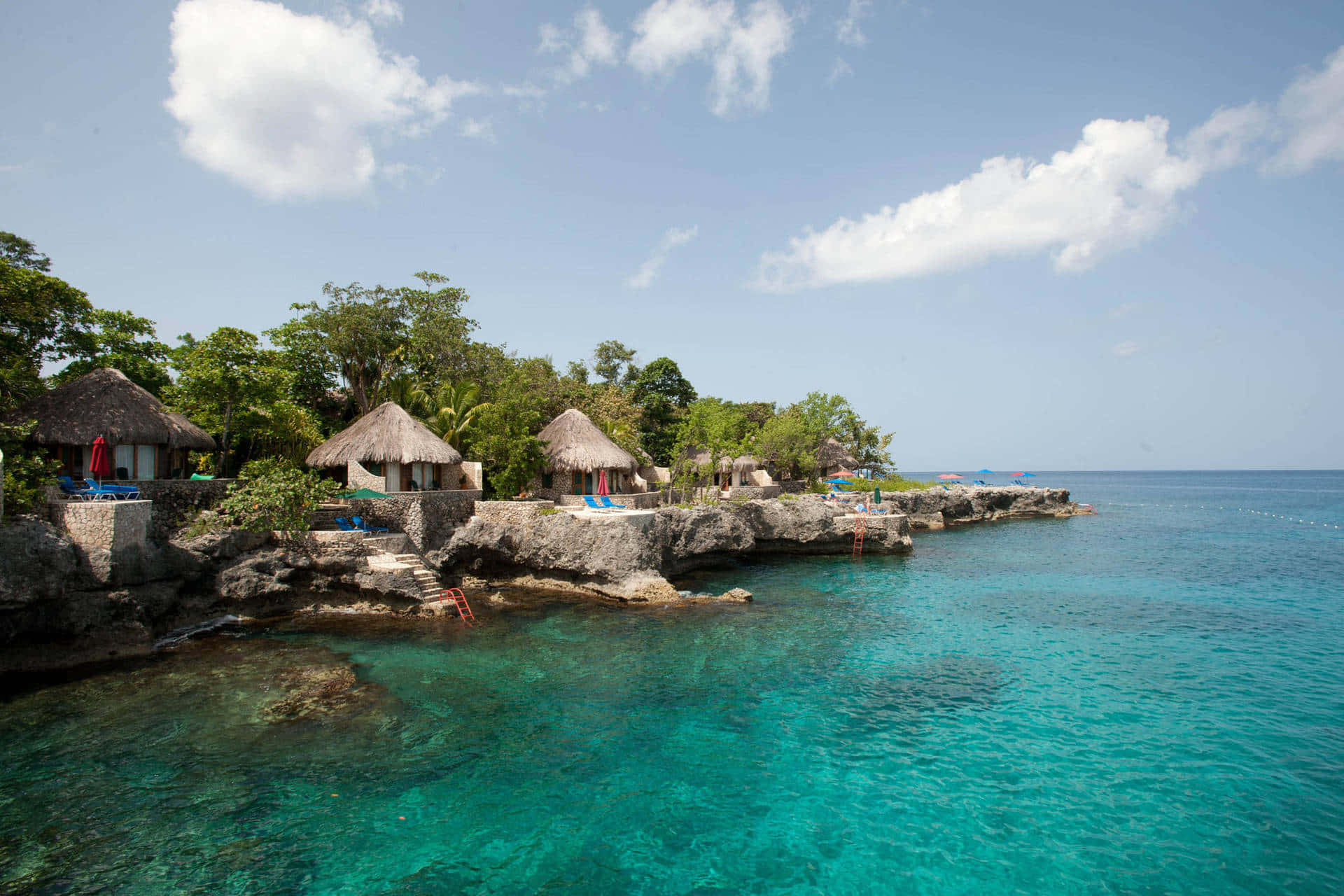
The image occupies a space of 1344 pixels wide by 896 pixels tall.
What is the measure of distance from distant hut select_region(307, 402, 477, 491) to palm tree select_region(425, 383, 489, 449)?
2.78 m

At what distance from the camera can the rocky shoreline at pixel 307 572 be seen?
13.5 metres

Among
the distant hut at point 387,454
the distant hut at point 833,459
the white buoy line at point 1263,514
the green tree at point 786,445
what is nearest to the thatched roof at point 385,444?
the distant hut at point 387,454

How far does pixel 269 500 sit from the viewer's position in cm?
1762

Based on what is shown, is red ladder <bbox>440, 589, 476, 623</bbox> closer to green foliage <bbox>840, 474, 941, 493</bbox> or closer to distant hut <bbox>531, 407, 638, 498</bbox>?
distant hut <bbox>531, 407, 638, 498</bbox>

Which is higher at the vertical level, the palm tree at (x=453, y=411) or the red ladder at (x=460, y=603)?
the palm tree at (x=453, y=411)

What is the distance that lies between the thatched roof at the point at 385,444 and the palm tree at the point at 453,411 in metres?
2.90

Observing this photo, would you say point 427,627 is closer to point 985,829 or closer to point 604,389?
point 985,829

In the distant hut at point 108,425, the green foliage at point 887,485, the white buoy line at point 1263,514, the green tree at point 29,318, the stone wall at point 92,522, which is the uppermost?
the green tree at point 29,318

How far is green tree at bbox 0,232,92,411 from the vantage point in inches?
682

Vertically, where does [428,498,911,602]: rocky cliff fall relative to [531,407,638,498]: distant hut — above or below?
below

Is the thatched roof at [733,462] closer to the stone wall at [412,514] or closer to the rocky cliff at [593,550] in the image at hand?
the rocky cliff at [593,550]

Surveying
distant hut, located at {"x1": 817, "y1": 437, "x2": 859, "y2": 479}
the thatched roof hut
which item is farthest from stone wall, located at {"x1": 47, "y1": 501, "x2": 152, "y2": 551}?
the thatched roof hut

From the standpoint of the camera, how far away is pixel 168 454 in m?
21.8

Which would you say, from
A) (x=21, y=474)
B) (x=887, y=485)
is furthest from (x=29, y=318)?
(x=887, y=485)
